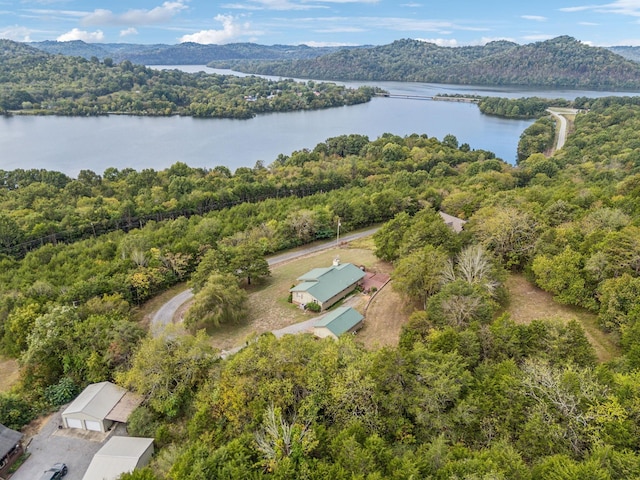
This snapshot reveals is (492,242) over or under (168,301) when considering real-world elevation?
over

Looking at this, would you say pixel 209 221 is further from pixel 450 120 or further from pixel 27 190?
pixel 450 120

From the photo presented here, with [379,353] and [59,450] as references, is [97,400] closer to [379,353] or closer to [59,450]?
[59,450]

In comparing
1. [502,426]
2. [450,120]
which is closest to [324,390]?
[502,426]

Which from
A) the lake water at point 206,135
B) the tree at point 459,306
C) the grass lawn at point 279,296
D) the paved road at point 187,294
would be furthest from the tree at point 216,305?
the lake water at point 206,135

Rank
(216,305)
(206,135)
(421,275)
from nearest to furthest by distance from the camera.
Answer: (216,305) < (421,275) < (206,135)

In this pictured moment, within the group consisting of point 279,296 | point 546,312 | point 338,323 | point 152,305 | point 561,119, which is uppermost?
point 561,119

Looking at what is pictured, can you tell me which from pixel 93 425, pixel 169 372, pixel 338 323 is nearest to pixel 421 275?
pixel 338 323
